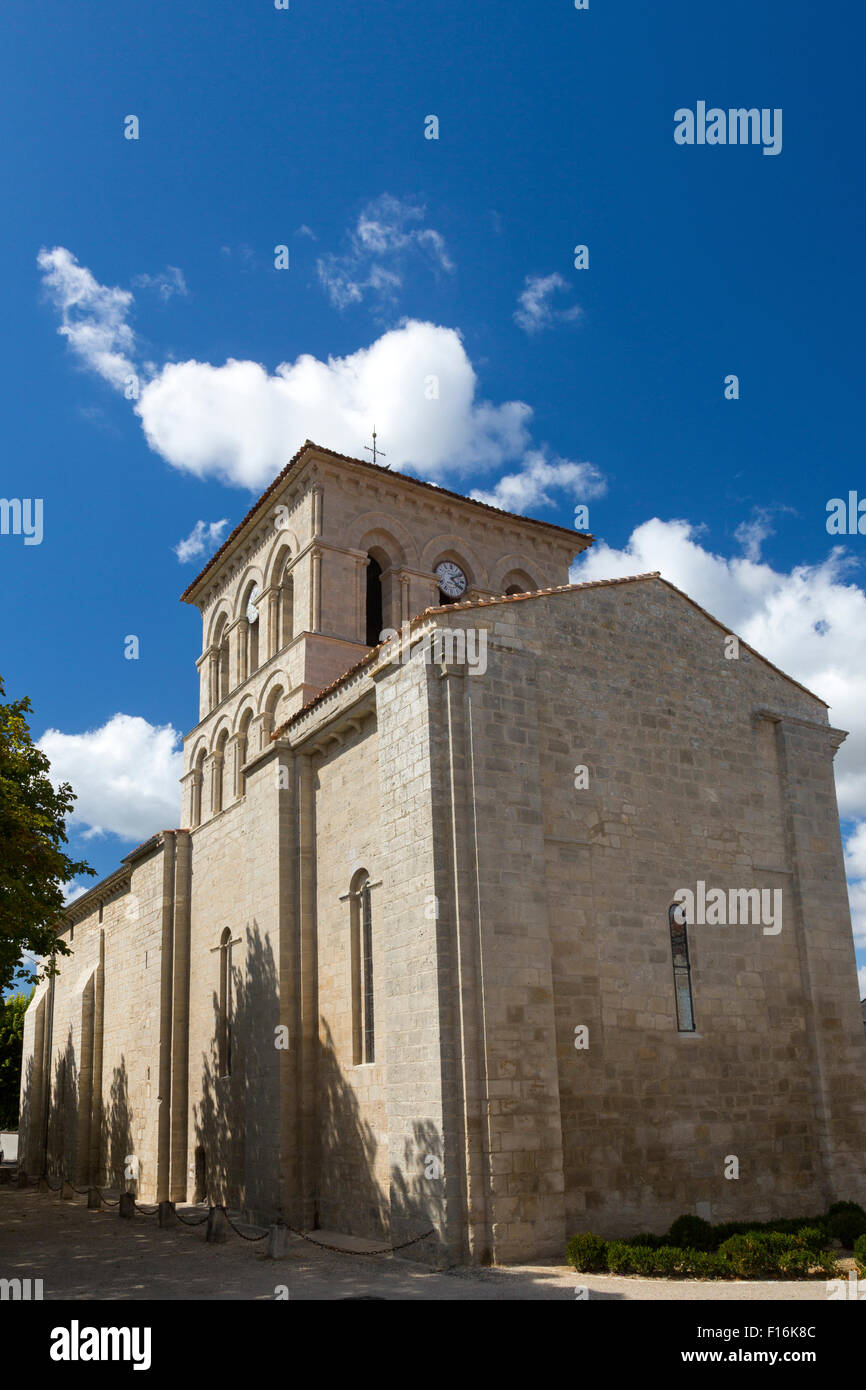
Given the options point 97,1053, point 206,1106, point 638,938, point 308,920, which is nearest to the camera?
point 638,938

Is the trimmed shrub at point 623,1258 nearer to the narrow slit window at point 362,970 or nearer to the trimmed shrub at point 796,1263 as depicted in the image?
the trimmed shrub at point 796,1263

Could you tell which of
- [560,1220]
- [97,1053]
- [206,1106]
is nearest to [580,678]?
[560,1220]

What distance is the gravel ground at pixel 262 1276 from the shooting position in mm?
11164

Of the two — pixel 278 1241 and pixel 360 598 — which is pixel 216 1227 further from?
pixel 360 598

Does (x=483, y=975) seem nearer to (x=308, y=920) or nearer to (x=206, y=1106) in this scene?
(x=308, y=920)

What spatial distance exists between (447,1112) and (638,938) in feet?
13.3

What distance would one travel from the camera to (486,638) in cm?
1505

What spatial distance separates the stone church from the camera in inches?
531

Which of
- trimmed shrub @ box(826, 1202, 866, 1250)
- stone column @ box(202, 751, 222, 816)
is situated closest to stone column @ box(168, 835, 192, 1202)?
stone column @ box(202, 751, 222, 816)

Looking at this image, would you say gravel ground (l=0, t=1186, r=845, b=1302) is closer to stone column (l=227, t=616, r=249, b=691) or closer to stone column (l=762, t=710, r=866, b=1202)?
stone column (l=762, t=710, r=866, b=1202)

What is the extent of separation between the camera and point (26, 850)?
17.5 meters

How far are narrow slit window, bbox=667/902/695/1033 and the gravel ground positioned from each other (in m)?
4.26

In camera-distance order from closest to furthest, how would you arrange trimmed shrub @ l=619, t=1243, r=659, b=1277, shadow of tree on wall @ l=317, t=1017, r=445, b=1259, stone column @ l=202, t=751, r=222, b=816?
trimmed shrub @ l=619, t=1243, r=659, b=1277
shadow of tree on wall @ l=317, t=1017, r=445, b=1259
stone column @ l=202, t=751, r=222, b=816
